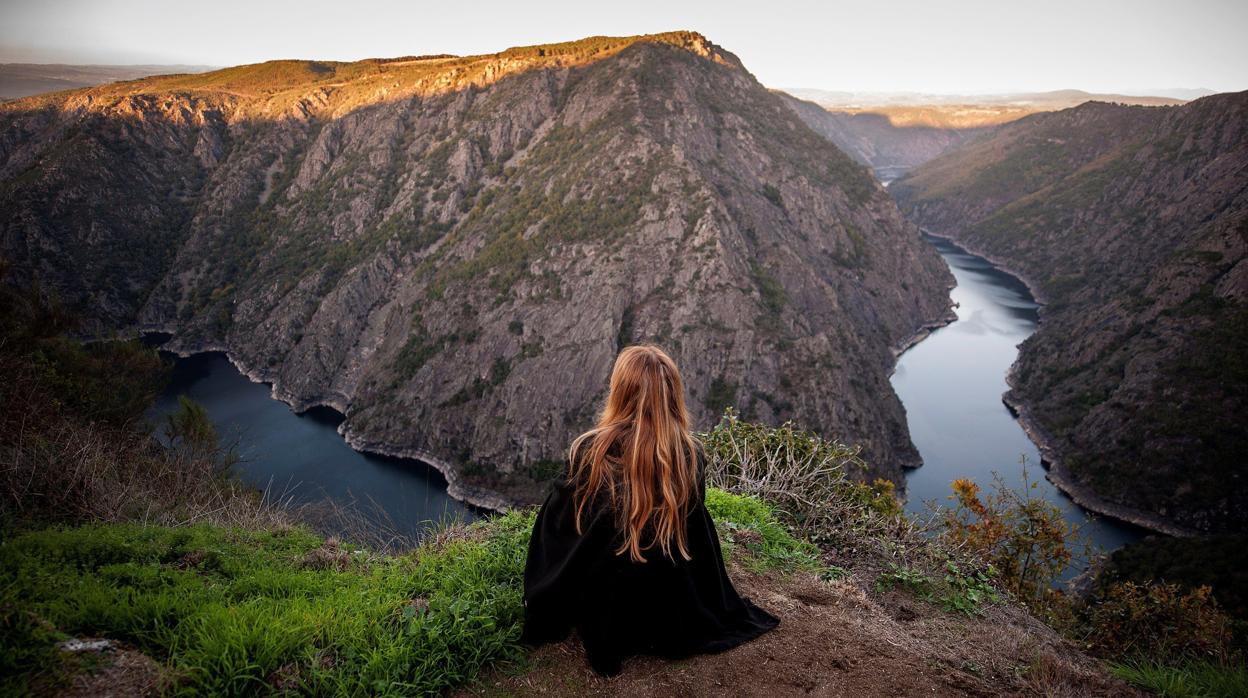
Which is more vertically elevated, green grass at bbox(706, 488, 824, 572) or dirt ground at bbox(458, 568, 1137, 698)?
dirt ground at bbox(458, 568, 1137, 698)

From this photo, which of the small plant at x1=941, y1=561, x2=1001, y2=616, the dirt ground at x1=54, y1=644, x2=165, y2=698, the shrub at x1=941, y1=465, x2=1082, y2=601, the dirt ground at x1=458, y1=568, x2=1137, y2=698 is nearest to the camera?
the dirt ground at x1=54, y1=644, x2=165, y2=698

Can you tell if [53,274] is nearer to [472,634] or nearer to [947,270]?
[472,634]

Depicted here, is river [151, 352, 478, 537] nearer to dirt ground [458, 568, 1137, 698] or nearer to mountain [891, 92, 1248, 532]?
dirt ground [458, 568, 1137, 698]

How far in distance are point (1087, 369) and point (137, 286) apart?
119 metres

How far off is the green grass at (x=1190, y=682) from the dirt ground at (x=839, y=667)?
243mm

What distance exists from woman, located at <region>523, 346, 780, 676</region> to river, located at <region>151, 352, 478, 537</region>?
136 feet

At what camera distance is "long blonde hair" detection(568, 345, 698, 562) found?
12.5ft

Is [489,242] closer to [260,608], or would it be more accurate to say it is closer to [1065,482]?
[1065,482]

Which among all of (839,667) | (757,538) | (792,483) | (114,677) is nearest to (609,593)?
(839,667)

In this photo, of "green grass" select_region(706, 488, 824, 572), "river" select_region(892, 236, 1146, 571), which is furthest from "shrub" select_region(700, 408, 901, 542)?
"river" select_region(892, 236, 1146, 571)

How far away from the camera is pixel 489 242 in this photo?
2628 inches

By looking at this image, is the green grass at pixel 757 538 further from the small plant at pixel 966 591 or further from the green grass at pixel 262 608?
the small plant at pixel 966 591

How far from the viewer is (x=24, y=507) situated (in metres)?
6.34

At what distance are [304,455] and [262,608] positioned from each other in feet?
188
